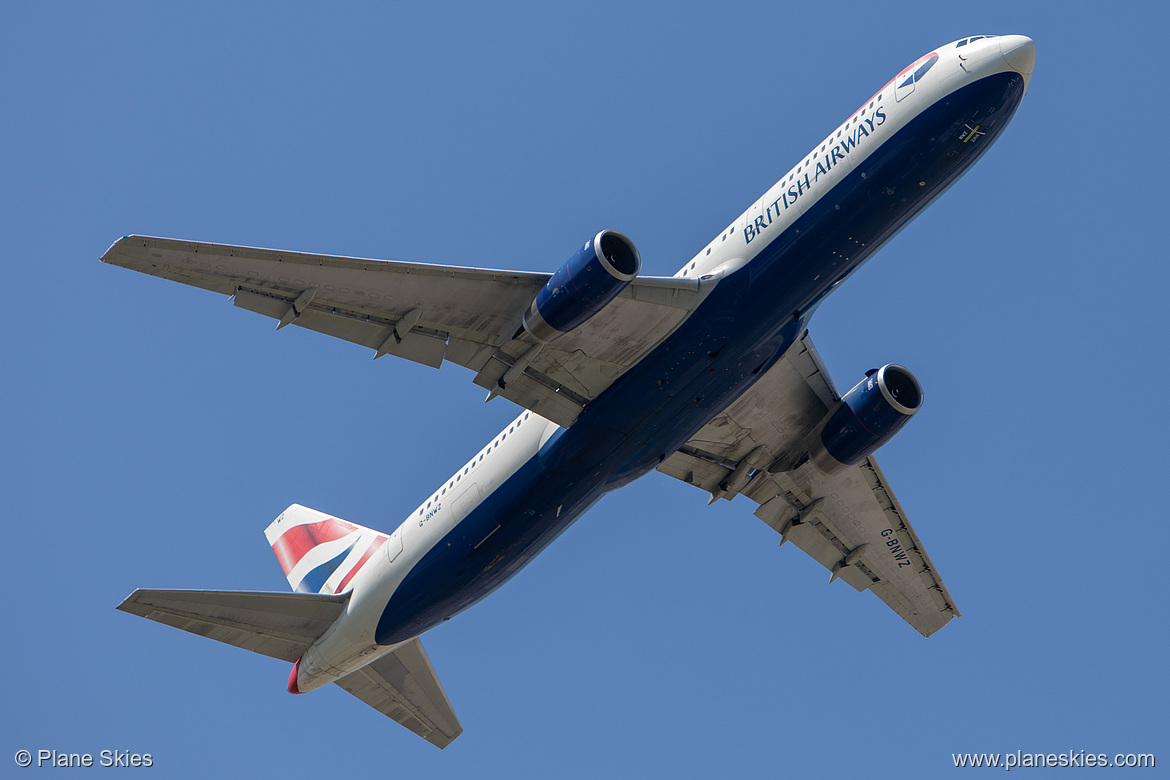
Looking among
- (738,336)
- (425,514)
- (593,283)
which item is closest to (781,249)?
(738,336)

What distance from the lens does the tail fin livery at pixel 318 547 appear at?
3209cm

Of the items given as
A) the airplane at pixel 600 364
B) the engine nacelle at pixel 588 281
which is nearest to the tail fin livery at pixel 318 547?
the airplane at pixel 600 364

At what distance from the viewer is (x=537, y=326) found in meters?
25.0

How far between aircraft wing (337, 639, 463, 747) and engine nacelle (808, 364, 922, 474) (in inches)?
485

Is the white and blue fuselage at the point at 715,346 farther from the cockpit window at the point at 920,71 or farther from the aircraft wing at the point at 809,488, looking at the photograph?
the aircraft wing at the point at 809,488

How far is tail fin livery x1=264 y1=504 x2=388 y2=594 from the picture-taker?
32.1 metres

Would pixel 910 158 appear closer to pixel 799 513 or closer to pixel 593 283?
pixel 593 283

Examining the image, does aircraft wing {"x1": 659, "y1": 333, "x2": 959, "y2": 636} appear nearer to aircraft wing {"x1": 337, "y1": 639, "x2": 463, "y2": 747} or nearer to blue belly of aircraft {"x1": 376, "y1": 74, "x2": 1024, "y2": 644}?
blue belly of aircraft {"x1": 376, "y1": 74, "x2": 1024, "y2": 644}

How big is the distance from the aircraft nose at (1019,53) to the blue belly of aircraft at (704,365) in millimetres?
223

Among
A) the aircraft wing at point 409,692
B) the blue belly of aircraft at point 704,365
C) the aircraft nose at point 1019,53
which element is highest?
the aircraft nose at point 1019,53

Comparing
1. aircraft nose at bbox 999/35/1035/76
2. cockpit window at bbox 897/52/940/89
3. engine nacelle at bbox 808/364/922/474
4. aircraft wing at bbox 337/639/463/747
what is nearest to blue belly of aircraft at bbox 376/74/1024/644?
aircraft nose at bbox 999/35/1035/76

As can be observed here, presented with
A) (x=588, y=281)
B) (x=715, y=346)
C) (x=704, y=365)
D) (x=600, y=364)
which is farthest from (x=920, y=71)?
(x=600, y=364)

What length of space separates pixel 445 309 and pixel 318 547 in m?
Result: 11.9

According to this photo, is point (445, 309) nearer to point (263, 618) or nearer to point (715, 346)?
point (715, 346)
